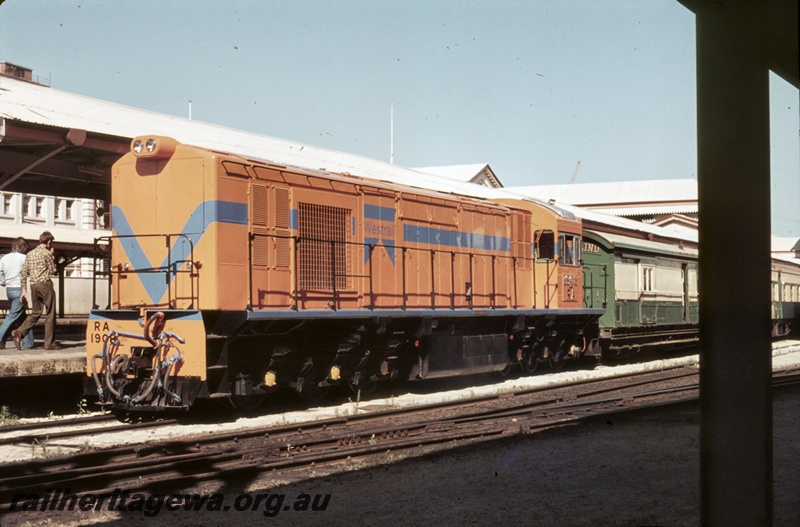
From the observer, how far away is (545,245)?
1689 centimetres

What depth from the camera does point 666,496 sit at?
19.8 feet

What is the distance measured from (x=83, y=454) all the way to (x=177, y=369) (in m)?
2.71

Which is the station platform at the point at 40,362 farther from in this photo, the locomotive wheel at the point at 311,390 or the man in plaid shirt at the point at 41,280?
the locomotive wheel at the point at 311,390

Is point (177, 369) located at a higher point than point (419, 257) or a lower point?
lower

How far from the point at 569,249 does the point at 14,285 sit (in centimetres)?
1087

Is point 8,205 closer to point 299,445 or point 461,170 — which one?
point 461,170

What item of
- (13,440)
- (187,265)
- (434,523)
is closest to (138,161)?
(187,265)

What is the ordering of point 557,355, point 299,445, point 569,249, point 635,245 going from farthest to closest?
1. point 635,245
2. point 557,355
3. point 569,249
4. point 299,445

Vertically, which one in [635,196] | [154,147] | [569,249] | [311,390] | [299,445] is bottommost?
[299,445]

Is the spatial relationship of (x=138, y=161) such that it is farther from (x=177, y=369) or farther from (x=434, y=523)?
(x=434, y=523)

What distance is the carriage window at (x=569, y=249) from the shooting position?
1720 centimetres

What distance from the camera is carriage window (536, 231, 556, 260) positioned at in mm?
16812

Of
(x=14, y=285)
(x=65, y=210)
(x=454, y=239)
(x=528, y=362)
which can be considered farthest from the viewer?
(x=65, y=210)

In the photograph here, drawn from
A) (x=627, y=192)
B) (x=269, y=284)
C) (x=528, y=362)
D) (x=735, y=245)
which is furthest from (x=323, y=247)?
(x=627, y=192)
